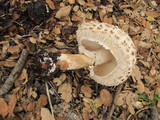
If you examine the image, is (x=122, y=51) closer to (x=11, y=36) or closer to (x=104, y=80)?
(x=104, y=80)

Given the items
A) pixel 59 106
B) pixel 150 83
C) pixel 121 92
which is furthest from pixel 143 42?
pixel 59 106

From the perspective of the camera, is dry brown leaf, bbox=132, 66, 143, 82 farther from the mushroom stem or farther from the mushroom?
the mushroom stem

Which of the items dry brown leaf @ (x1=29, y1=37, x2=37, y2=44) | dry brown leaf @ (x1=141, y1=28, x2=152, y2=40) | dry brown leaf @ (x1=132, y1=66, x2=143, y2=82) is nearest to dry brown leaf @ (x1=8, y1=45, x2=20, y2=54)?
dry brown leaf @ (x1=29, y1=37, x2=37, y2=44)

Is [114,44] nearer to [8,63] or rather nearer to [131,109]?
[131,109]

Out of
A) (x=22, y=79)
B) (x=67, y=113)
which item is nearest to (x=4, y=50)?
(x=22, y=79)

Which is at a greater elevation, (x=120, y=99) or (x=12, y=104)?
(x=12, y=104)

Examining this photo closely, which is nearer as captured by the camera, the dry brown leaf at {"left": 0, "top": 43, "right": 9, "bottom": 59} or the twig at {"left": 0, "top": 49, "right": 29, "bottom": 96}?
the twig at {"left": 0, "top": 49, "right": 29, "bottom": 96}

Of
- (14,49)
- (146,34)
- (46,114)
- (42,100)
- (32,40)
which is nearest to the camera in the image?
(46,114)
